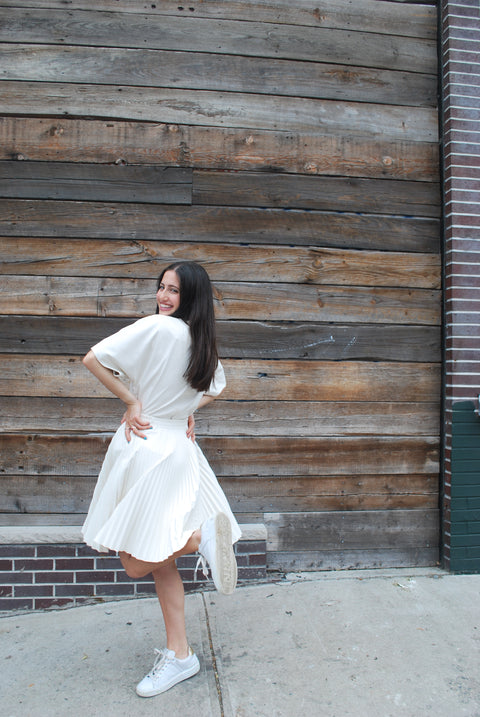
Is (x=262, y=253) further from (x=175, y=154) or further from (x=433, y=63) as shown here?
(x=433, y=63)

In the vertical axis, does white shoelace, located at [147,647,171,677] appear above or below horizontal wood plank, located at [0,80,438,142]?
below

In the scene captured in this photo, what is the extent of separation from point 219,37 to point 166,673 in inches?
143

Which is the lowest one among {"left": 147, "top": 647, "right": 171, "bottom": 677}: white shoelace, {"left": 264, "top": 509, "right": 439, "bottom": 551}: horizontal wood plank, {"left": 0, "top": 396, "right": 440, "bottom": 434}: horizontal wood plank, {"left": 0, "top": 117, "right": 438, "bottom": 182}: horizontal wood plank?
{"left": 147, "top": 647, "right": 171, "bottom": 677}: white shoelace

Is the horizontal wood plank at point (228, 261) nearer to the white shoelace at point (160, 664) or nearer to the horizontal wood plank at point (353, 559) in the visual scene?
the horizontal wood plank at point (353, 559)

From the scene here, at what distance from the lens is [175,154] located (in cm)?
338

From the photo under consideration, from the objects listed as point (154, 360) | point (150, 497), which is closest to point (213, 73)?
point (154, 360)

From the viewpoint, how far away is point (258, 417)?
11.2 ft

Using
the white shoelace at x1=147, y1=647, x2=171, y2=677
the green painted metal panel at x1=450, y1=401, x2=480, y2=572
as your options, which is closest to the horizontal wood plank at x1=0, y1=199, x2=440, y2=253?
the green painted metal panel at x1=450, y1=401, x2=480, y2=572

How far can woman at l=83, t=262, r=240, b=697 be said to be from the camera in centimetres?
217

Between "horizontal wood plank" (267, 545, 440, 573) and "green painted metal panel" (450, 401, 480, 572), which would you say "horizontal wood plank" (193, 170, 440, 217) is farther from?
"horizontal wood plank" (267, 545, 440, 573)

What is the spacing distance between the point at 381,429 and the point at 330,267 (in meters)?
1.13

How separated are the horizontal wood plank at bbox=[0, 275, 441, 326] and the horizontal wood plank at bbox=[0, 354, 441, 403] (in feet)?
0.99

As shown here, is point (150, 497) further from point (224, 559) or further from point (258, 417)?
point (258, 417)

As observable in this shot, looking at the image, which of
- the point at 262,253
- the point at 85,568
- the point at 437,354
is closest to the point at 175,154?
the point at 262,253
